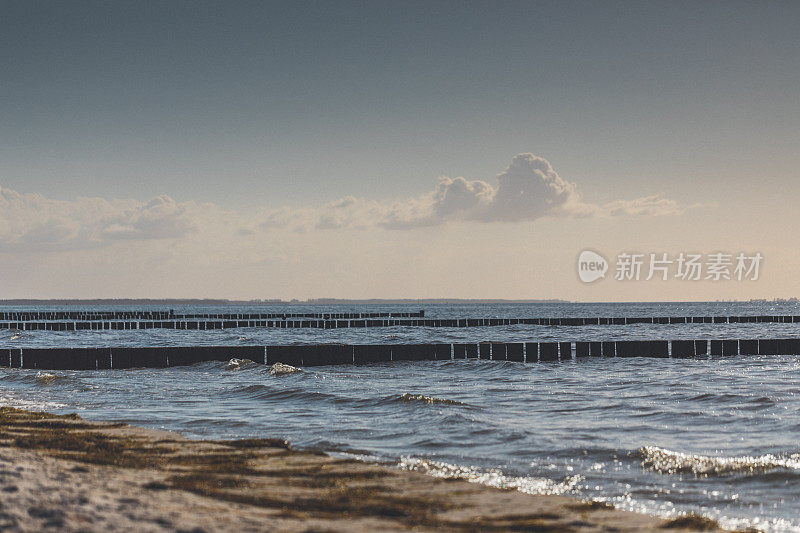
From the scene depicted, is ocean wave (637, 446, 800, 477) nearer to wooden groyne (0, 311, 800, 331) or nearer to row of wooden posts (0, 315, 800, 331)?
wooden groyne (0, 311, 800, 331)

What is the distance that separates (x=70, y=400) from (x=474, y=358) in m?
14.7

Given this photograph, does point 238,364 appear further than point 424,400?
Yes

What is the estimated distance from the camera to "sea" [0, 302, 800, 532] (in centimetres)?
812

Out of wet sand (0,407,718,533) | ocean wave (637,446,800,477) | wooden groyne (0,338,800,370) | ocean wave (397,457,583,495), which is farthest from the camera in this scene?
wooden groyne (0,338,800,370)

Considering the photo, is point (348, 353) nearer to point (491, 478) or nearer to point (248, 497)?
point (491, 478)

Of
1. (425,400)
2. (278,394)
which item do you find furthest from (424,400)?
(278,394)

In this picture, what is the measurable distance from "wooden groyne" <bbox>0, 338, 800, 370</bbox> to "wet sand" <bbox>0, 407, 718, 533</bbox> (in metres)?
15.4

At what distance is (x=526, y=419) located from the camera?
496 inches

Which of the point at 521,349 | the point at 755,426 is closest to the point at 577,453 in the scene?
the point at 755,426

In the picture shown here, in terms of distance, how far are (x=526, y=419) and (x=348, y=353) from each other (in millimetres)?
12748

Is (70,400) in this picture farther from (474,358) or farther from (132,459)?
(474,358)

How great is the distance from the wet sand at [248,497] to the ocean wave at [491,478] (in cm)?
76

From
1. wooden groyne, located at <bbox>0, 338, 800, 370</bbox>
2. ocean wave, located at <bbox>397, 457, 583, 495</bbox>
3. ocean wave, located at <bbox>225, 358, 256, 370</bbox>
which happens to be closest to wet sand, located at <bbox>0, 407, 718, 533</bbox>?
ocean wave, located at <bbox>397, 457, 583, 495</bbox>

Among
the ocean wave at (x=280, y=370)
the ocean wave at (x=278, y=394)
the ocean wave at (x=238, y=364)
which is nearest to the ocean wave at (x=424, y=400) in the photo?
the ocean wave at (x=278, y=394)
